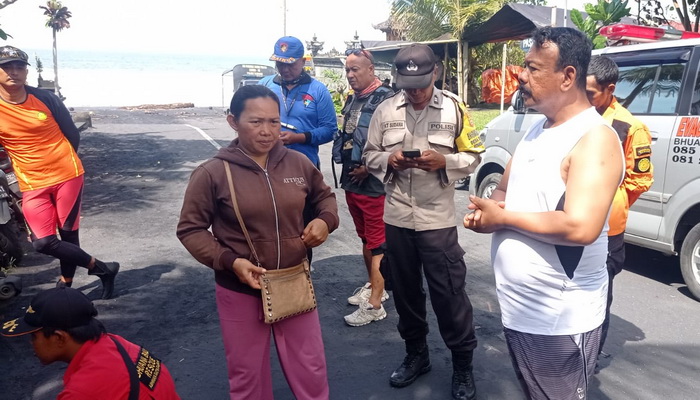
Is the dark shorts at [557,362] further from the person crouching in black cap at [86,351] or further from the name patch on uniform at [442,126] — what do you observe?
the name patch on uniform at [442,126]

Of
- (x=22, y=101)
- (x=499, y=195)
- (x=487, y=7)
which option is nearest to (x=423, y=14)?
(x=487, y=7)

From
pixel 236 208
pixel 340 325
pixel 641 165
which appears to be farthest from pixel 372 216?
pixel 236 208

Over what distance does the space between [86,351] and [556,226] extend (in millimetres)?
1795

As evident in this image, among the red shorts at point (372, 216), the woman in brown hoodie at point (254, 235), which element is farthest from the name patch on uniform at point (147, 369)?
the red shorts at point (372, 216)

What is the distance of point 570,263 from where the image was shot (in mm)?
2088

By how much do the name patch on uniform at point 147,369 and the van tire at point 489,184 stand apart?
568 cm

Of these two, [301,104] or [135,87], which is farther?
[135,87]

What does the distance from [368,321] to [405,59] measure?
6.90ft

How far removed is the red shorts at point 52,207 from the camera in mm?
4582

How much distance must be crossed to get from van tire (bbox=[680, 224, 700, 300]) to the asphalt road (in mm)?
147

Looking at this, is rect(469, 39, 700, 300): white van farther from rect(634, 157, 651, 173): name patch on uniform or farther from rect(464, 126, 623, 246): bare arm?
rect(464, 126, 623, 246): bare arm

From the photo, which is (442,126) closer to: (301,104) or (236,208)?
(236,208)

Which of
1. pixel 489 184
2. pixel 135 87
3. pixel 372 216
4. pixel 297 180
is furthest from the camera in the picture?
pixel 135 87

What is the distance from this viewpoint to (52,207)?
4719mm
